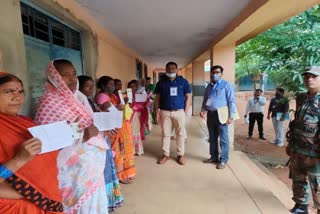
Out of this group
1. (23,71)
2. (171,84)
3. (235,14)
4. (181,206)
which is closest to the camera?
(23,71)

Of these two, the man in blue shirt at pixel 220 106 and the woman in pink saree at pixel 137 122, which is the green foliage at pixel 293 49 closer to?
the man in blue shirt at pixel 220 106

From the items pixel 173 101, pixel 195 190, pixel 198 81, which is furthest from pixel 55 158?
pixel 198 81

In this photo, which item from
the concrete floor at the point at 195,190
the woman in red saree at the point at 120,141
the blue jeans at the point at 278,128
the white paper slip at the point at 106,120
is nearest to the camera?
the white paper slip at the point at 106,120

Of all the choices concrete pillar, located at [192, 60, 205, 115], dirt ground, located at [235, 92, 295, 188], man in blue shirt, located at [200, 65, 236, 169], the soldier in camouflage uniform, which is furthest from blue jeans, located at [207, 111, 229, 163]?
concrete pillar, located at [192, 60, 205, 115]

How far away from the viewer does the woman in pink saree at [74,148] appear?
1552 millimetres

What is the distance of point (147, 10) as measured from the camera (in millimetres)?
3059

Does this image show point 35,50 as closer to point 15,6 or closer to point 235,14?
point 15,6

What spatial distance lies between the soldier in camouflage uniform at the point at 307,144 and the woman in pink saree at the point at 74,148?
1.89 metres

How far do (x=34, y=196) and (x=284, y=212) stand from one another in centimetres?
228

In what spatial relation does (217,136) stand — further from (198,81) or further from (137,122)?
(198,81)

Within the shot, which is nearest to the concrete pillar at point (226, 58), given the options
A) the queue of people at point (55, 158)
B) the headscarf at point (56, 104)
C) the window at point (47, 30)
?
the window at point (47, 30)

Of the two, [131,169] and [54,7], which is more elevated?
[54,7]

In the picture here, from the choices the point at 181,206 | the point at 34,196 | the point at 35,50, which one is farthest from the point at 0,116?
the point at 181,206

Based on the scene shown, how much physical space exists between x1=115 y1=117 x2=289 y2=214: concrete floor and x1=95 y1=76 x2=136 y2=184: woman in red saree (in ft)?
0.56
